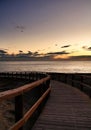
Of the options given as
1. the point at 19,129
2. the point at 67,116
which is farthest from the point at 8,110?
the point at 19,129

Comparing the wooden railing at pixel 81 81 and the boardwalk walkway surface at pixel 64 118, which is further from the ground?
the wooden railing at pixel 81 81

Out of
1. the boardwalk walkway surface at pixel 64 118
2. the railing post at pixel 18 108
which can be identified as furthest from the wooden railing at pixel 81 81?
the railing post at pixel 18 108

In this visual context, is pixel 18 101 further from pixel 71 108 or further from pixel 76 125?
pixel 71 108

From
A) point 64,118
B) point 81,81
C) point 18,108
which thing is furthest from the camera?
point 81,81

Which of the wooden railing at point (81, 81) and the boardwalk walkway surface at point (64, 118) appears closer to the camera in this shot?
the boardwalk walkway surface at point (64, 118)

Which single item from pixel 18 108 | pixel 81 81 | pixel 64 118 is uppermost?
pixel 81 81

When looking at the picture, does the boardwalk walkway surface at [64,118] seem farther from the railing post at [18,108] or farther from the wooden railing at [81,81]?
the wooden railing at [81,81]

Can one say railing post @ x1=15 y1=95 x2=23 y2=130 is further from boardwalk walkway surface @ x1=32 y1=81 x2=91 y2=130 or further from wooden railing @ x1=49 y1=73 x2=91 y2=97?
wooden railing @ x1=49 y1=73 x2=91 y2=97

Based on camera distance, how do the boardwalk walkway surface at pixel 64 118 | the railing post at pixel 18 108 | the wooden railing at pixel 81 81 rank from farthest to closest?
the wooden railing at pixel 81 81, the boardwalk walkway surface at pixel 64 118, the railing post at pixel 18 108

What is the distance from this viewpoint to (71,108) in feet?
32.1

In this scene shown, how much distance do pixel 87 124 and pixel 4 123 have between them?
8313mm

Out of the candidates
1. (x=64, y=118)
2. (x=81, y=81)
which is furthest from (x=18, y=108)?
(x=81, y=81)

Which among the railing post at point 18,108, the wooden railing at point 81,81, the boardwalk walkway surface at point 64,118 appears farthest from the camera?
the wooden railing at point 81,81

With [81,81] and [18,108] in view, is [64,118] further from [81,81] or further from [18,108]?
[81,81]
